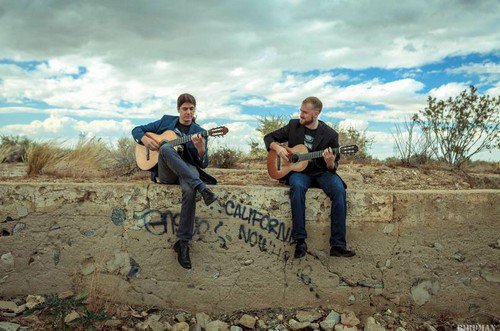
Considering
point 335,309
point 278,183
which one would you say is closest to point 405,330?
point 335,309

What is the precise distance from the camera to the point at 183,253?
13.9 ft

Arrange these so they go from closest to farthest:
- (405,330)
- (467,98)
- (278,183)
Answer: (405,330)
(278,183)
(467,98)

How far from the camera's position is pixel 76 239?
449 cm

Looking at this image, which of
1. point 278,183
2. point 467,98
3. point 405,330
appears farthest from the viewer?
point 467,98

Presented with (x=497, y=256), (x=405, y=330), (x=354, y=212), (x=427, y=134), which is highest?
(x=427, y=134)

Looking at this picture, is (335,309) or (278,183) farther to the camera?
(278,183)

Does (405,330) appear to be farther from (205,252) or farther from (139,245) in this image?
(139,245)

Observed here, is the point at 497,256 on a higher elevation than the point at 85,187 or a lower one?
lower

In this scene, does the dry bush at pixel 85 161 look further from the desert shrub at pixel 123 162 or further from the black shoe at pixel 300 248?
the black shoe at pixel 300 248

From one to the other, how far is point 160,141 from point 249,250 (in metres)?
1.51

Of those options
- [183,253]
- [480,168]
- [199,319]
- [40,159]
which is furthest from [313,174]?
[480,168]

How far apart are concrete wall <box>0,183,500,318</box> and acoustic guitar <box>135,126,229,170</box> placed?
430 mm

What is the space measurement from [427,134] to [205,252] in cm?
563

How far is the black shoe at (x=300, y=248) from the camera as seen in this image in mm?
4246
